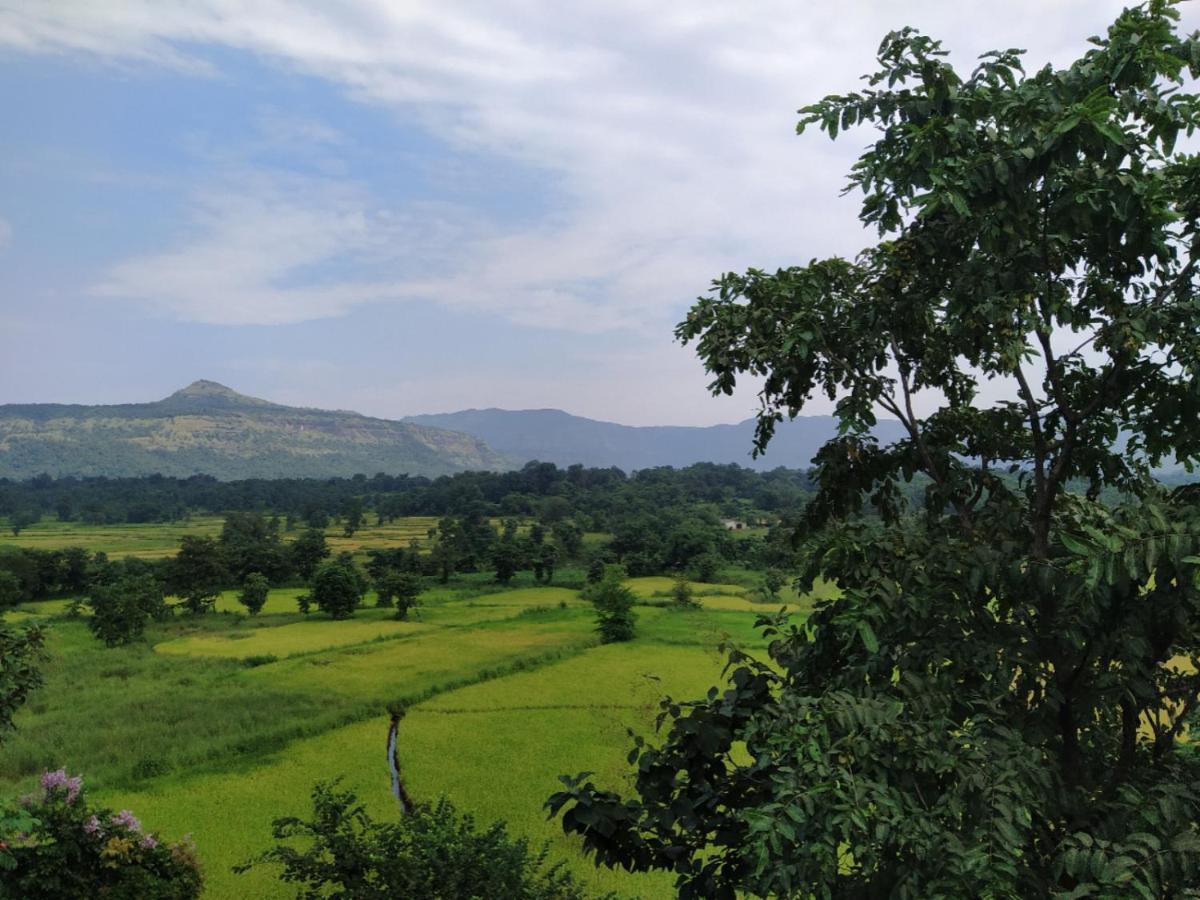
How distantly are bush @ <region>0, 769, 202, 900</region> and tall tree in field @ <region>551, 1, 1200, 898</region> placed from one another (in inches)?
358

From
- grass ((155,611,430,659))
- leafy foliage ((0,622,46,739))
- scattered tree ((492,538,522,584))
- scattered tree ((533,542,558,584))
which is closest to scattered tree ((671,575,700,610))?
scattered tree ((533,542,558,584))

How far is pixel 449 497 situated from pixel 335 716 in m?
80.0

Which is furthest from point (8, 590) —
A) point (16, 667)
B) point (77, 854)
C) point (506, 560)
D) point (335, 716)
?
point (16, 667)

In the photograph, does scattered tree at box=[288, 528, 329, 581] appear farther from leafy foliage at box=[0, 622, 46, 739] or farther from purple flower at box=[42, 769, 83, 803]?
leafy foliage at box=[0, 622, 46, 739]

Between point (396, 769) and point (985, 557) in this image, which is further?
point (396, 769)

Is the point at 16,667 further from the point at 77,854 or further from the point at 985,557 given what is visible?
the point at 985,557

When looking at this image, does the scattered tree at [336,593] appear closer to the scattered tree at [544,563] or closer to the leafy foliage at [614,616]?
the leafy foliage at [614,616]

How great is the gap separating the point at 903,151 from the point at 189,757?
20.7 m

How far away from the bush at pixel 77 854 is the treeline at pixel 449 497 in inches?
2612

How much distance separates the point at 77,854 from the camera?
31.2 ft

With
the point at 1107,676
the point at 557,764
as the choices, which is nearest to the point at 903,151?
the point at 1107,676

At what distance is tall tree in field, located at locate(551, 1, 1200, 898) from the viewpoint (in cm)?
297

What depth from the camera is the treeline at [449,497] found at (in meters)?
91.0

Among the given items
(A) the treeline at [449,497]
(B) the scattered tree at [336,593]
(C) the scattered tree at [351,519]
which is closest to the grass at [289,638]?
(B) the scattered tree at [336,593]
